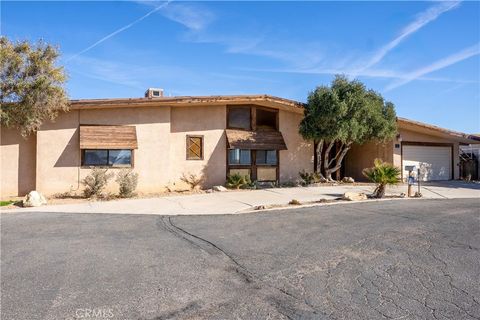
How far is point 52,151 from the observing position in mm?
15242

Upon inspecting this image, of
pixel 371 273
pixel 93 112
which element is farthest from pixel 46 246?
pixel 93 112

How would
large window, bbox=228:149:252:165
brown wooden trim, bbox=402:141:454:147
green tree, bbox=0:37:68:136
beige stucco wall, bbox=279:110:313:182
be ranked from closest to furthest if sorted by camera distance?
green tree, bbox=0:37:68:136 → large window, bbox=228:149:252:165 → beige stucco wall, bbox=279:110:313:182 → brown wooden trim, bbox=402:141:454:147

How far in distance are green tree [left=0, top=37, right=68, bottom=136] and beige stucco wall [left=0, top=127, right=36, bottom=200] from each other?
98 cm

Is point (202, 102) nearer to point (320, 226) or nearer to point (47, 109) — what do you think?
point (47, 109)

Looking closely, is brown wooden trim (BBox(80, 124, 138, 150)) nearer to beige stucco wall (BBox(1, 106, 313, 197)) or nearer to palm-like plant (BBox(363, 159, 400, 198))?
beige stucco wall (BBox(1, 106, 313, 197))

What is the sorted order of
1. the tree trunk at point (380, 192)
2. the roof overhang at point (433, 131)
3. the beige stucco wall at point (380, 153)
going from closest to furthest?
the tree trunk at point (380, 192)
the roof overhang at point (433, 131)
the beige stucco wall at point (380, 153)

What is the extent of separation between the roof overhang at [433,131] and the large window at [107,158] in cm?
1421

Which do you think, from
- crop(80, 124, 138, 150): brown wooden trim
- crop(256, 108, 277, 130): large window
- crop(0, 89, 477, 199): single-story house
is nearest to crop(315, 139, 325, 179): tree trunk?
crop(0, 89, 477, 199): single-story house

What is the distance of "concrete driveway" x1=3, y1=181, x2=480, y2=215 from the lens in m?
11.5

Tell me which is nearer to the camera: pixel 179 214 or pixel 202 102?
pixel 179 214

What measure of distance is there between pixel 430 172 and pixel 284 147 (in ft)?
31.7

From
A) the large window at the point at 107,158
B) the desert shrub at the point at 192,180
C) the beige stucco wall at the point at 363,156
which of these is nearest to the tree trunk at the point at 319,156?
the beige stucco wall at the point at 363,156

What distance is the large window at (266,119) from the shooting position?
19.7 meters

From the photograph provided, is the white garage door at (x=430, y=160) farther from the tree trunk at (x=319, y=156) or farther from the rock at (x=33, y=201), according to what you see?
the rock at (x=33, y=201)
